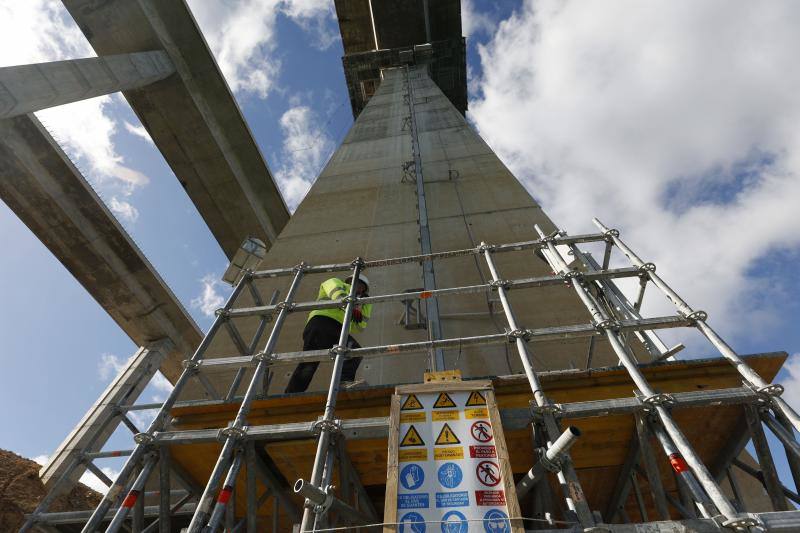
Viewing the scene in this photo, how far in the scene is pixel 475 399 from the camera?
2.60 metres

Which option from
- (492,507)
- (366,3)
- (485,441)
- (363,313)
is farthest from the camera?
(366,3)

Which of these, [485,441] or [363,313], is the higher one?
[363,313]

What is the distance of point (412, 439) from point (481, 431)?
0.36m

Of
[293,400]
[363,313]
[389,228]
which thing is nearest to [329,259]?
[389,228]

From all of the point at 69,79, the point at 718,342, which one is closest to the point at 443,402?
the point at 718,342

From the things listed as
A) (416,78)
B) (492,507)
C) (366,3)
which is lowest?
(492,507)

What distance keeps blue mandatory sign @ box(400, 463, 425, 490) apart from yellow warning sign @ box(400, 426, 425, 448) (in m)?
0.12

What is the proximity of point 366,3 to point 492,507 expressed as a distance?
21.3m

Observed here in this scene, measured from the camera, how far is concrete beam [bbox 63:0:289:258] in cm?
1134

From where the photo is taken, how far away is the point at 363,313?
451cm

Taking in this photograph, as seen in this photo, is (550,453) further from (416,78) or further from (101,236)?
(416,78)

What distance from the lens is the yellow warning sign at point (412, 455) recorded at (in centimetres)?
235

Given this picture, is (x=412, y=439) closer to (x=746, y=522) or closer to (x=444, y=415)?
(x=444, y=415)

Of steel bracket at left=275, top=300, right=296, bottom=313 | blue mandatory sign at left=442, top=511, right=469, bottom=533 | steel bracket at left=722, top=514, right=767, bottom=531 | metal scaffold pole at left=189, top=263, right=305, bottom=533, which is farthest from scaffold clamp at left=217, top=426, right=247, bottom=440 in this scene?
steel bracket at left=722, top=514, right=767, bottom=531
